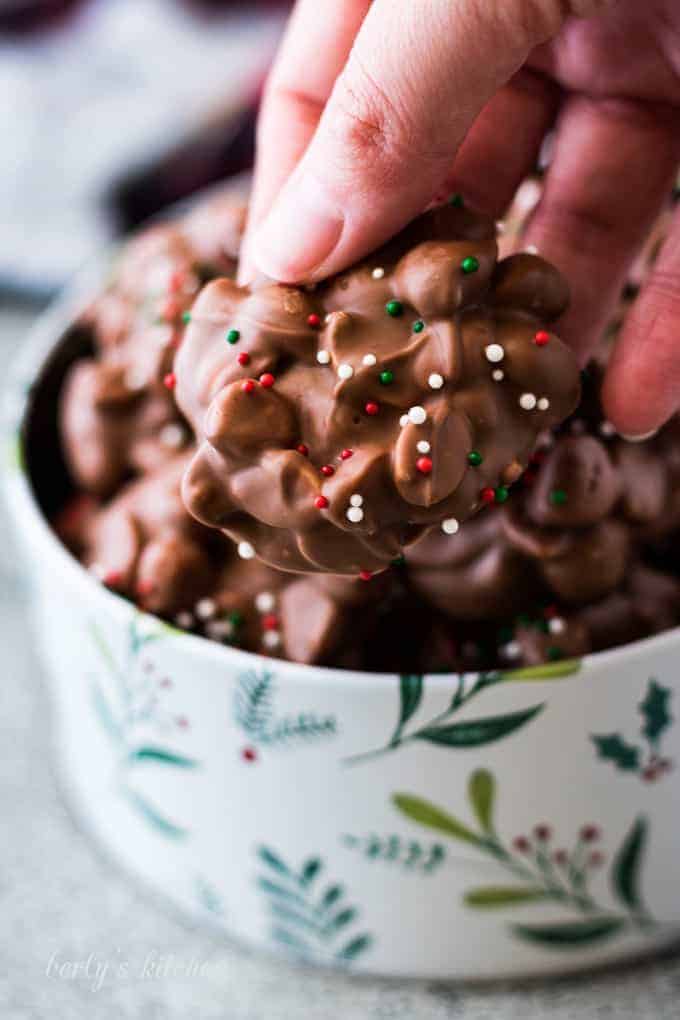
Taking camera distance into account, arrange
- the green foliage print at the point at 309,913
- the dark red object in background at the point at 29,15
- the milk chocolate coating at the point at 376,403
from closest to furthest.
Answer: the milk chocolate coating at the point at 376,403
the green foliage print at the point at 309,913
the dark red object in background at the point at 29,15

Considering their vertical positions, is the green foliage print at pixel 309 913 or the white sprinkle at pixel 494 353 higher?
the white sprinkle at pixel 494 353

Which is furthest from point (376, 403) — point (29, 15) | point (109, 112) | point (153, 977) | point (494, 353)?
point (29, 15)

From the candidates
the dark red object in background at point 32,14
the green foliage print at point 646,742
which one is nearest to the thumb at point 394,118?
the green foliage print at point 646,742

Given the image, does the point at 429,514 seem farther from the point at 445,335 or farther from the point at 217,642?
the point at 217,642

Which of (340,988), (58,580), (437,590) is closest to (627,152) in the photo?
(437,590)

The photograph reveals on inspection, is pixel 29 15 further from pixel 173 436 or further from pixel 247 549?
pixel 247 549

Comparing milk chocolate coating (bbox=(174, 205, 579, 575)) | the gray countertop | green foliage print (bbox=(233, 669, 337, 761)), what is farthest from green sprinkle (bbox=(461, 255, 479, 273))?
the gray countertop

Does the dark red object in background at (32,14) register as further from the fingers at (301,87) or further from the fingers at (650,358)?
the fingers at (650,358)

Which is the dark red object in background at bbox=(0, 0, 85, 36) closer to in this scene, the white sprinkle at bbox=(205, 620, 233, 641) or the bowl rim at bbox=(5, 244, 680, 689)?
the bowl rim at bbox=(5, 244, 680, 689)
